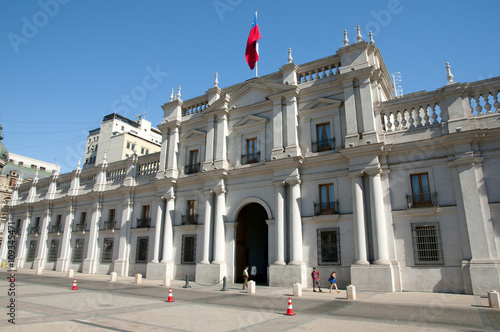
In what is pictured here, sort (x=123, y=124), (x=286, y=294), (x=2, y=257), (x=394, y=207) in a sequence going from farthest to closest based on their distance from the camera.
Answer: (x=123, y=124), (x=2, y=257), (x=394, y=207), (x=286, y=294)

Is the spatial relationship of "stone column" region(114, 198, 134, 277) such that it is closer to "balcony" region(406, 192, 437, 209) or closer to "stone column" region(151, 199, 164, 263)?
"stone column" region(151, 199, 164, 263)

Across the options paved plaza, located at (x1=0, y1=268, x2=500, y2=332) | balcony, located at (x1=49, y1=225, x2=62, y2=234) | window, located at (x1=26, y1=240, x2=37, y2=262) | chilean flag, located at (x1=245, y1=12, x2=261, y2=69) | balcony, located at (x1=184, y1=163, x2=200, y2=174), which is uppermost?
chilean flag, located at (x1=245, y1=12, x2=261, y2=69)

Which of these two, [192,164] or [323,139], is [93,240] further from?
[323,139]

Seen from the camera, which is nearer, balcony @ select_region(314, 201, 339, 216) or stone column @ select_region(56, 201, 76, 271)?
balcony @ select_region(314, 201, 339, 216)

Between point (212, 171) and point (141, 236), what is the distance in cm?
1033

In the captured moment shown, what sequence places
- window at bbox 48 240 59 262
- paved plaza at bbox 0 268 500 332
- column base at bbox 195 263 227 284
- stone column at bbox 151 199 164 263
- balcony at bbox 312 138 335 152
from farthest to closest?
1. window at bbox 48 240 59 262
2. stone column at bbox 151 199 164 263
3. column base at bbox 195 263 227 284
4. balcony at bbox 312 138 335 152
5. paved plaza at bbox 0 268 500 332

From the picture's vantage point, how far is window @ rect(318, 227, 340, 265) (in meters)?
20.1

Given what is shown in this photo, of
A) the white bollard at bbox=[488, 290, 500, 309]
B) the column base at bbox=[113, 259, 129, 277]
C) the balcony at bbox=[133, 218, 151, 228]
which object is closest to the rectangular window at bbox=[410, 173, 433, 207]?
the white bollard at bbox=[488, 290, 500, 309]

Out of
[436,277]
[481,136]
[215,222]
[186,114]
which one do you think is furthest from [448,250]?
[186,114]

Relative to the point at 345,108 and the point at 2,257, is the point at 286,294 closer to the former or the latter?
the point at 345,108

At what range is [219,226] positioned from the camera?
2433 centimetres

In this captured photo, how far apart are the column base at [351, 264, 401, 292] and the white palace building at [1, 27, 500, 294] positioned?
0.06 m

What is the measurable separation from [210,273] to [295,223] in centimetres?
741

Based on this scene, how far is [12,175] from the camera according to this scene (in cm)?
5703
